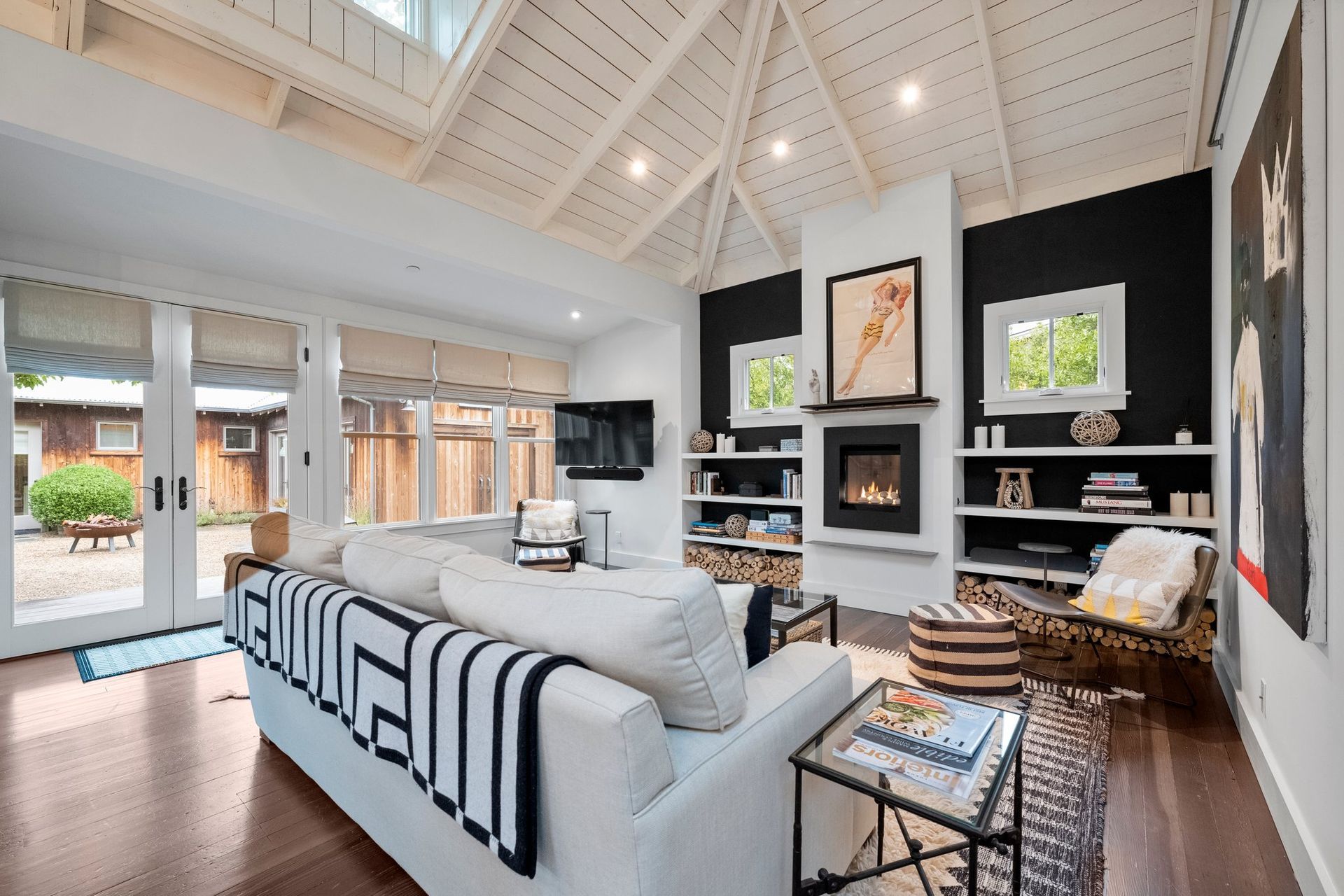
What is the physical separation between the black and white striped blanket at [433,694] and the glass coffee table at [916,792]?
0.58 metres

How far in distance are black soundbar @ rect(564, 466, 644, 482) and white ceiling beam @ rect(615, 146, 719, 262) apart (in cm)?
205

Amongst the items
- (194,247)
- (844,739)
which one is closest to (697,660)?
(844,739)

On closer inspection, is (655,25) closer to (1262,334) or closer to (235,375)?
(1262,334)

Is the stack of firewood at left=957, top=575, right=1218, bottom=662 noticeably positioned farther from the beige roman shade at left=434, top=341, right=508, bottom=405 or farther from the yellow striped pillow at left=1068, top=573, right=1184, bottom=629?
the beige roman shade at left=434, top=341, right=508, bottom=405

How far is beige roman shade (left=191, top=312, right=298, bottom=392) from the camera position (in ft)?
13.4

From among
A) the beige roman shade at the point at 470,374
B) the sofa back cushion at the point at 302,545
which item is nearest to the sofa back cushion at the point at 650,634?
the sofa back cushion at the point at 302,545

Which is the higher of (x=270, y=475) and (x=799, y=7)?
(x=799, y=7)

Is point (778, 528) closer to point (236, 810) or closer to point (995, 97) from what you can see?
point (995, 97)

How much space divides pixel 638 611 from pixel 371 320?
16.2 ft

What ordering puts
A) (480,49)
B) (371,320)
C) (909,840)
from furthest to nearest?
(371,320)
(480,49)
(909,840)

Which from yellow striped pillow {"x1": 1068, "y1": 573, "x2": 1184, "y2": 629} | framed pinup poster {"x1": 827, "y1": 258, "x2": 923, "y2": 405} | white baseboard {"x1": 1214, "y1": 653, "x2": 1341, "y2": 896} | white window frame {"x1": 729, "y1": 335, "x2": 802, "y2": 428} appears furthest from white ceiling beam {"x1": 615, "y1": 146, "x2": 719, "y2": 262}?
white baseboard {"x1": 1214, "y1": 653, "x2": 1341, "y2": 896}

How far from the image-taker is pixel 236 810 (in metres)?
1.95

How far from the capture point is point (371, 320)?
5.05 meters

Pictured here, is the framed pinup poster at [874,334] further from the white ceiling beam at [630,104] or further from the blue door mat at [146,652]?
the blue door mat at [146,652]
